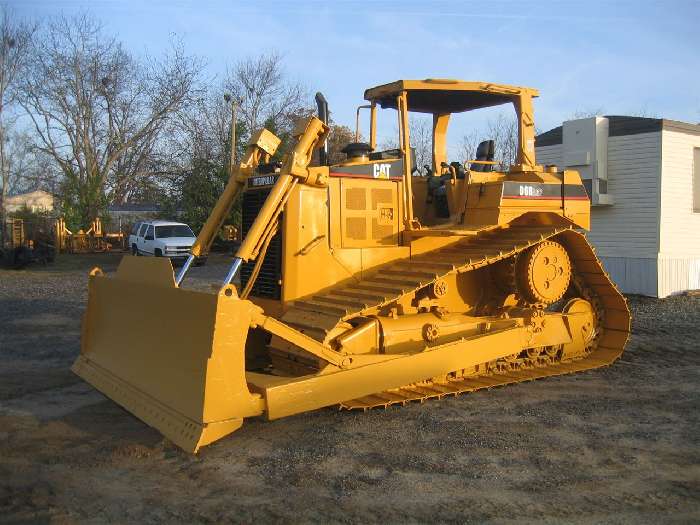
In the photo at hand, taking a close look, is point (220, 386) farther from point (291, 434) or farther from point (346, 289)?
point (346, 289)

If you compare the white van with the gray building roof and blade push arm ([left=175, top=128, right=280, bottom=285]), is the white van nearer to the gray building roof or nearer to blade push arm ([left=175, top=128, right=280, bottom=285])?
the gray building roof

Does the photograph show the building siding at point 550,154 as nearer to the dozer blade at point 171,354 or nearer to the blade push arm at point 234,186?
the blade push arm at point 234,186

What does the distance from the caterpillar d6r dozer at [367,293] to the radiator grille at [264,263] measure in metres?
0.02

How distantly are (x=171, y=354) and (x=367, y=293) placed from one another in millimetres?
1840

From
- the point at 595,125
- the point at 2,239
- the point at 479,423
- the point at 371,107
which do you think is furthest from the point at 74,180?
the point at 479,423

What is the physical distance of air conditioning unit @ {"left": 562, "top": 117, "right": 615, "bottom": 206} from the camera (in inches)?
576

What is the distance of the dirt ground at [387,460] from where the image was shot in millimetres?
4133

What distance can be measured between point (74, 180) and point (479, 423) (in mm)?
33904

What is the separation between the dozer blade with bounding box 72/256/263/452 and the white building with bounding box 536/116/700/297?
11336mm

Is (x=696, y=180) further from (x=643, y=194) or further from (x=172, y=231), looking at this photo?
(x=172, y=231)

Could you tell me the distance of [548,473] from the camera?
4.71m

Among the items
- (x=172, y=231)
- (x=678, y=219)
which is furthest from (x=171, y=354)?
(x=172, y=231)

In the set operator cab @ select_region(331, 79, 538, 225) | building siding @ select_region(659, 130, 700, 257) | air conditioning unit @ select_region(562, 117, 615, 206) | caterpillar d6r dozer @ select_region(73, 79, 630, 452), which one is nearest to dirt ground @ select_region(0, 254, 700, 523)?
caterpillar d6r dozer @ select_region(73, 79, 630, 452)

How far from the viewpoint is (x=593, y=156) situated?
14.7 metres
